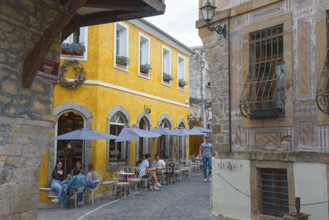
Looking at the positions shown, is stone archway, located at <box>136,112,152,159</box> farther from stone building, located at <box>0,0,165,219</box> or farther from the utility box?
stone building, located at <box>0,0,165,219</box>

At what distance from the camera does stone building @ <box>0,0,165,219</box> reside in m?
5.36

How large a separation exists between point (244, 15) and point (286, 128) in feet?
8.62

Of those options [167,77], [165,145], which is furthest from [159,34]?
[165,145]

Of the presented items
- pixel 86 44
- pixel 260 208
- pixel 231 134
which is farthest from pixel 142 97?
pixel 260 208

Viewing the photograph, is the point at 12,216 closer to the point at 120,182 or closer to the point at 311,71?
the point at 311,71

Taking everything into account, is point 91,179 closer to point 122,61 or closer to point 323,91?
Result: point 122,61

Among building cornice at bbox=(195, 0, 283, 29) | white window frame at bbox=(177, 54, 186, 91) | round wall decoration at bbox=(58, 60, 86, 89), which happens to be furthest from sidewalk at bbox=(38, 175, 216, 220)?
white window frame at bbox=(177, 54, 186, 91)

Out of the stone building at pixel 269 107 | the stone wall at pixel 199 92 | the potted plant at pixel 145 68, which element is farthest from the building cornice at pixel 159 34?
the stone building at pixel 269 107

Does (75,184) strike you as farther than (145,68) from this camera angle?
No

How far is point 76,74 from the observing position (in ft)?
45.0

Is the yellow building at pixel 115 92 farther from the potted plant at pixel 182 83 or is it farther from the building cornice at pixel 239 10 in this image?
the building cornice at pixel 239 10

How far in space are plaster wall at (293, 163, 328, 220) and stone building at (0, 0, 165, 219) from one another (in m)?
3.86

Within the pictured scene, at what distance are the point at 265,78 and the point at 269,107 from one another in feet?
1.95

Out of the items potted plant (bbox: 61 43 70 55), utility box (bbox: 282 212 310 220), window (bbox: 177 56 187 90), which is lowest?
utility box (bbox: 282 212 310 220)
